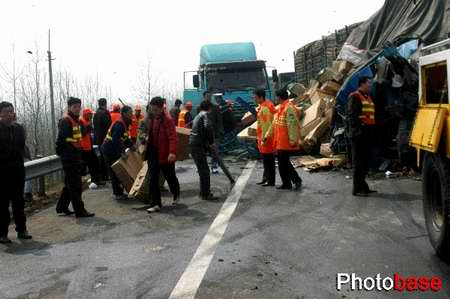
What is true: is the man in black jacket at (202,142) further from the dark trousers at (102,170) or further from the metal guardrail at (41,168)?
the dark trousers at (102,170)

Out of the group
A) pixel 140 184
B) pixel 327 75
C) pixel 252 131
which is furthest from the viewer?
pixel 327 75

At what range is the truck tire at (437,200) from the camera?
5.27m

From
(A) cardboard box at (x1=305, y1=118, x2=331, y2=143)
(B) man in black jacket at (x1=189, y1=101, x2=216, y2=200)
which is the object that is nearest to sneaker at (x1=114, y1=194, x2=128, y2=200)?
(B) man in black jacket at (x1=189, y1=101, x2=216, y2=200)

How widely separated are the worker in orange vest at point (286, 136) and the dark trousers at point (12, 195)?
4745 mm

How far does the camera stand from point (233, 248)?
643cm

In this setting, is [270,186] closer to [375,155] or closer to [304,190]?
[304,190]

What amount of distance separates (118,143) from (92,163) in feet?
4.63

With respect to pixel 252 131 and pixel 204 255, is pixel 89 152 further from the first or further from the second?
pixel 204 255

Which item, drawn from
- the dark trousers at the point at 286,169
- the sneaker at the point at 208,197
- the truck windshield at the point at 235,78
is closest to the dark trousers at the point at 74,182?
the sneaker at the point at 208,197

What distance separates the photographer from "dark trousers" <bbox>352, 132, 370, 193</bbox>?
9391mm

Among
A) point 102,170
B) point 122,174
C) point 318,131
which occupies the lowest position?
point 102,170

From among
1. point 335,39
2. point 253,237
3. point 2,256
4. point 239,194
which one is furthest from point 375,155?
point 335,39

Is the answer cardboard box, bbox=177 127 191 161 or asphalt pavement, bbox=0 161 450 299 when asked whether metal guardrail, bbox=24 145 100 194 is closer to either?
asphalt pavement, bbox=0 161 450 299

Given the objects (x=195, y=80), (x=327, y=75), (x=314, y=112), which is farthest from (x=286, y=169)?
(x=195, y=80)
